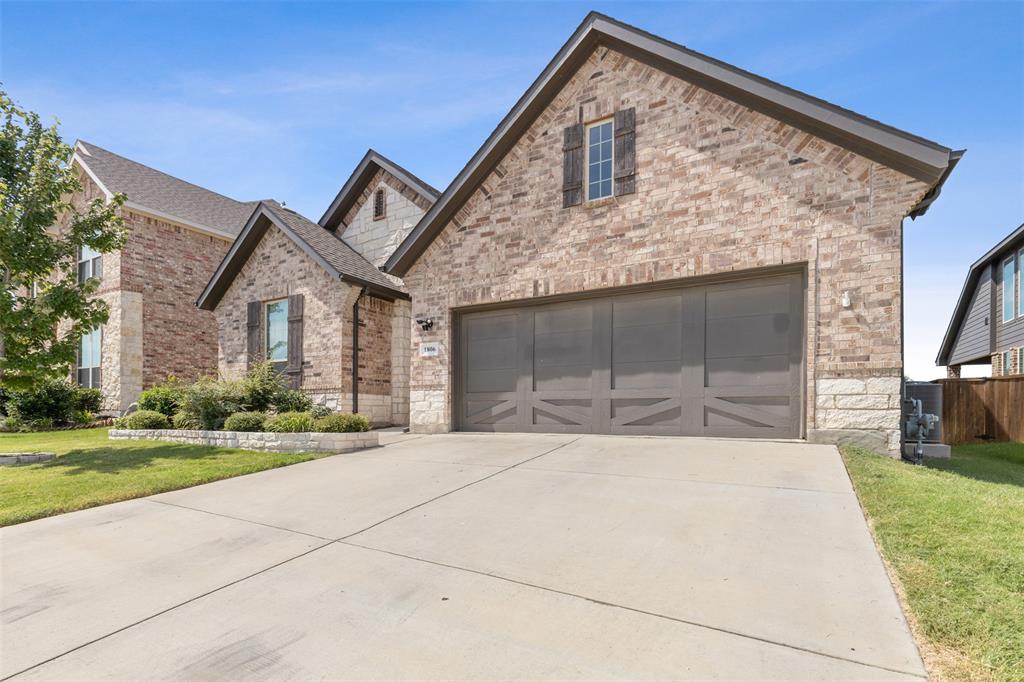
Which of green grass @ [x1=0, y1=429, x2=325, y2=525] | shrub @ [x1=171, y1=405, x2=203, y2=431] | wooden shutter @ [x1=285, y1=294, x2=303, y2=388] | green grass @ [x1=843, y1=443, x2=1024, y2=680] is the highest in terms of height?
wooden shutter @ [x1=285, y1=294, x2=303, y2=388]

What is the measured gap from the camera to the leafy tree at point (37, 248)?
28.3 feet

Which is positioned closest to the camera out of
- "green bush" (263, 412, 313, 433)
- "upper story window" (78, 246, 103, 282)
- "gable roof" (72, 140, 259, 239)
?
"green bush" (263, 412, 313, 433)

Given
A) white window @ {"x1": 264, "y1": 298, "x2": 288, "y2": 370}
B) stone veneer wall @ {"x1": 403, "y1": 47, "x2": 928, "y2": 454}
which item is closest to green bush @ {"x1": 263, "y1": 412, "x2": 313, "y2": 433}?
stone veneer wall @ {"x1": 403, "y1": 47, "x2": 928, "y2": 454}

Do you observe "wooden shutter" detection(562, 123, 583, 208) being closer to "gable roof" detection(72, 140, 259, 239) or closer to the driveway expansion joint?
the driveway expansion joint

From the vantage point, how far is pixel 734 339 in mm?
8039

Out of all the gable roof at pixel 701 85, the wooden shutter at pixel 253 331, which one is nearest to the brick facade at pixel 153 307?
the wooden shutter at pixel 253 331

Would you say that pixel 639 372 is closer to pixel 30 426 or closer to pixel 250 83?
pixel 250 83

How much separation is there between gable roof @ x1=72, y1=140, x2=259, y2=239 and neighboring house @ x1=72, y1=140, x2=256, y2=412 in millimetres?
49

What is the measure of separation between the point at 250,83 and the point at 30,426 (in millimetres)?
13485

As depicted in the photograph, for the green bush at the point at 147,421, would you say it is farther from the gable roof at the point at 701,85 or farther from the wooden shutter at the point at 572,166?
the wooden shutter at the point at 572,166

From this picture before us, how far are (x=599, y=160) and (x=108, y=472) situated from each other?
32.2 ft

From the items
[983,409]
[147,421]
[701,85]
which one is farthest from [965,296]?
[147,421]

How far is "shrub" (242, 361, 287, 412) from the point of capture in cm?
1102

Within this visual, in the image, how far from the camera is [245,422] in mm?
9648
